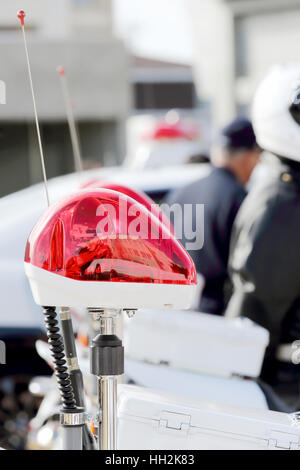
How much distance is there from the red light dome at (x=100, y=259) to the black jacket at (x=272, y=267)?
1.16 m

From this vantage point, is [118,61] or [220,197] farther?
[118,61]

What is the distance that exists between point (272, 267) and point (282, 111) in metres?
0.46

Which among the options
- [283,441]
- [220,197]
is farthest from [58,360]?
[220,197]

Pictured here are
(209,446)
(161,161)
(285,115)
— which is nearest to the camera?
(209,446)

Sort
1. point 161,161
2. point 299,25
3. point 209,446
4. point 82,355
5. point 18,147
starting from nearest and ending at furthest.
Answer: point 209,446, point 82,355, point 18,147, point 299,25, point 161,161

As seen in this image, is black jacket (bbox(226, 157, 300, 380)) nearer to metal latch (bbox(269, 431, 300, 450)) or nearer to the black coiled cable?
metal latch (bbox(269, 431, 300, 450))

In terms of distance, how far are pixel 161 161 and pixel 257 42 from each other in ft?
7.65

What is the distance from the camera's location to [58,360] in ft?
5.06

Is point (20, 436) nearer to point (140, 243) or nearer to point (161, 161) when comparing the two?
point (140, 243)

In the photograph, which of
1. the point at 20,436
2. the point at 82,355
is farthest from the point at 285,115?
the point at 20,436

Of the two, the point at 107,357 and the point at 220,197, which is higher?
the point at 107,357

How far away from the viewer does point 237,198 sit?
4469 millimetres

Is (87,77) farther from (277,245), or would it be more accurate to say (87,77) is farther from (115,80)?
(277,245)

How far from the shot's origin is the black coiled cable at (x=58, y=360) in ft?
5.00
